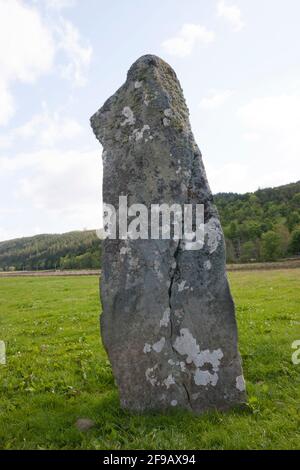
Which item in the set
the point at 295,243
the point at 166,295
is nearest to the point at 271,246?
the point at 295,243

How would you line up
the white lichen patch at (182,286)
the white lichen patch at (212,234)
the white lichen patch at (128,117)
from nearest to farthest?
the white lichen patch at (182,286)
the white lichen patch at (212,234)
the white lichen patch at (128,117)

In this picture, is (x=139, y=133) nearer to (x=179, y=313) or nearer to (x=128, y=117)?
(x=128, y=117)

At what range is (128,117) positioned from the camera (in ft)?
26.4

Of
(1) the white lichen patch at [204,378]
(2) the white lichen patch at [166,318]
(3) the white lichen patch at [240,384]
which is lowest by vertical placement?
(3) the white lichen patch at [240,384]

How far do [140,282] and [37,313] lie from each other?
15.3 metres

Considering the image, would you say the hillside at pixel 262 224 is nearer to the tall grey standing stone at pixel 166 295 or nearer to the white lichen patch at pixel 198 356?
the tall grey standing stone at pixel 166 295

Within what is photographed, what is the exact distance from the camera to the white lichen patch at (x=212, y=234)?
7.43 meters

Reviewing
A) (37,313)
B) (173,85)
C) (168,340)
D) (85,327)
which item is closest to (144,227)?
(168,340)

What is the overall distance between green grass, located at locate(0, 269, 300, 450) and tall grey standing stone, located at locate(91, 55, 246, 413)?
465 millimetres

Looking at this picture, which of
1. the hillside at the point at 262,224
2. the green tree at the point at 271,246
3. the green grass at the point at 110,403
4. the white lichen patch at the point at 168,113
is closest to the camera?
the green grass at the point at 110,403

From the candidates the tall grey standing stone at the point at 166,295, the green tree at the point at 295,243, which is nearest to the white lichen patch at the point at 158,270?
the tall grey standing stone at the point at 166,295

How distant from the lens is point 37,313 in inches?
834

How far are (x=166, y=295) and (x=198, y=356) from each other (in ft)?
3.97

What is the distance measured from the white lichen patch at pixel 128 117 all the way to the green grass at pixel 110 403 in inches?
214
